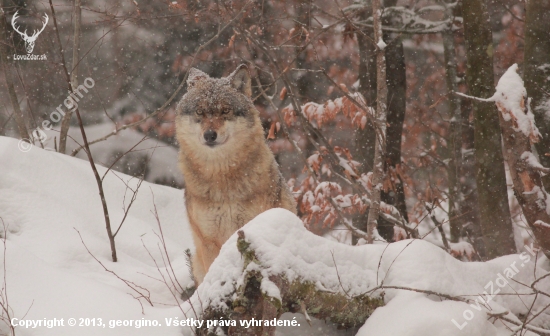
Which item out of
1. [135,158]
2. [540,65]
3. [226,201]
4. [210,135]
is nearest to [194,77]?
[210,135]

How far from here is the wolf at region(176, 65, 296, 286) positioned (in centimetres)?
503

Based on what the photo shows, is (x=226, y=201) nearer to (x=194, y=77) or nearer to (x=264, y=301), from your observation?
(x=194, y=77)

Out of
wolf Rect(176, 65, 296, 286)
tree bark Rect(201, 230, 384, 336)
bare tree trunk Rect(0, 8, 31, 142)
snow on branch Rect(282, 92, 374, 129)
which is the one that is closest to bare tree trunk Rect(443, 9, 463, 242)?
snow on branch Rect(282, 92, 374, 129)

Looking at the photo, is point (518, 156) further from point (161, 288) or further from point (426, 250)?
point (161, 288)

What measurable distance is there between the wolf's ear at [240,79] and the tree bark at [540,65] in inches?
123

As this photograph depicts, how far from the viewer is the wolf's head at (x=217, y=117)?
499 cm

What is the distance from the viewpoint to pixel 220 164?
5.11m

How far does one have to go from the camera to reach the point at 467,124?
856 cm

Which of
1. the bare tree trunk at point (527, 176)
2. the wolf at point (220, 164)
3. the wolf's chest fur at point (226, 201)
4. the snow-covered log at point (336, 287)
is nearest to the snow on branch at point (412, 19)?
the wolf at point (220, 164)

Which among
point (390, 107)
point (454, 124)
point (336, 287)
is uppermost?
point (390, 107)

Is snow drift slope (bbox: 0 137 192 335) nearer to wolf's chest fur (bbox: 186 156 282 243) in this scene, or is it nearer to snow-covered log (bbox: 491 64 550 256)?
wolf's chest fur (bbox: 186 156 282 243)

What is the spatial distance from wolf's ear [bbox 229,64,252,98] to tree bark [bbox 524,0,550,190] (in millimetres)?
3130

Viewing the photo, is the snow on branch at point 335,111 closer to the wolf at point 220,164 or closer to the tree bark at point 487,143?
the tree bark at point 487,143

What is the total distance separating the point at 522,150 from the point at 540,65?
1.65 meters
